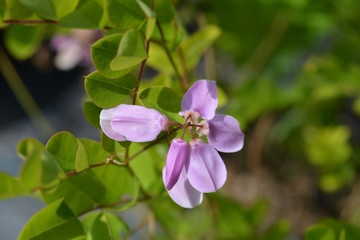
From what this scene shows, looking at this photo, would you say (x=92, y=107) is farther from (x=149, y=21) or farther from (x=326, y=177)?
(x=326, y=177)

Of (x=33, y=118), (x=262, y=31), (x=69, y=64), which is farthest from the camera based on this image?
(x=33, y=118)

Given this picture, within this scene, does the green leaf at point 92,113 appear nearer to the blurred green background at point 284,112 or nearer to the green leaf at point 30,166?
the green leaf at point 30,166

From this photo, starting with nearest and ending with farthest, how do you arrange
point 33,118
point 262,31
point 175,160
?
point 175,160 < point 262,31 < point 33,118

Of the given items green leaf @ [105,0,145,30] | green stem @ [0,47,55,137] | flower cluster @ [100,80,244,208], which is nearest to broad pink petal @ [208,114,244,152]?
flower cluster @ [100,80,244,208]

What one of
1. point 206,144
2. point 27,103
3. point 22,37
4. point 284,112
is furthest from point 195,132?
point 27,103

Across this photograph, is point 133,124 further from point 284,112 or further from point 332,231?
point 284,112

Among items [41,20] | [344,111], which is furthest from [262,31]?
[41,20]
